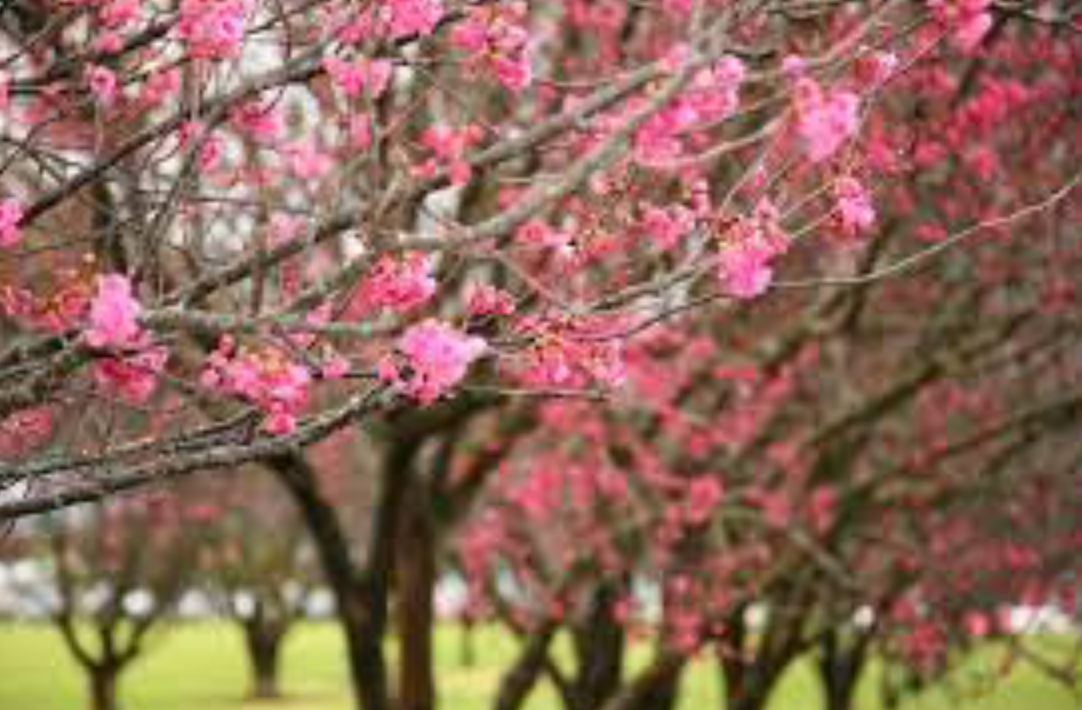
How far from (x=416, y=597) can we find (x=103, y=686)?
62.1ft

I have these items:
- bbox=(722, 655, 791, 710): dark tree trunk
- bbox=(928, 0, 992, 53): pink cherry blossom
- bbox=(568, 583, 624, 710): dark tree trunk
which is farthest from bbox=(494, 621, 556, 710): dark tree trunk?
bbox=(928, 0, 992, 53): pink cherry blossom

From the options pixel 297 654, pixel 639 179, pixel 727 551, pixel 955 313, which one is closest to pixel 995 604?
pixel 727 551

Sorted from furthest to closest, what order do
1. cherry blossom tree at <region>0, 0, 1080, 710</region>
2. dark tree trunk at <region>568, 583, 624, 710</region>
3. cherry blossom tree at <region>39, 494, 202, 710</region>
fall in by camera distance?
cherry blossom tree at <region>39, 494, 202, 710</region>
dark tree trunk at <region>568, 583, 624, 710</region>
cherry blossom tree at <region>0, 0, 1080, 710</region>

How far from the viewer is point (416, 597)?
38.7 feet

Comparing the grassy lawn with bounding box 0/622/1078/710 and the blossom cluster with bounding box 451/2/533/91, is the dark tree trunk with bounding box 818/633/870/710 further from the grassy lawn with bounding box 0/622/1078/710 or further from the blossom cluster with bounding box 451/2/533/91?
the blossom cluster with bounding box 451/2/533/91

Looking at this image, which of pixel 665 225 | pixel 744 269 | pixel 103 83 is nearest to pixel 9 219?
pixel 103 83

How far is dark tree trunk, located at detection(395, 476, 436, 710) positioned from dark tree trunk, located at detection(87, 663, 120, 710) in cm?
1866

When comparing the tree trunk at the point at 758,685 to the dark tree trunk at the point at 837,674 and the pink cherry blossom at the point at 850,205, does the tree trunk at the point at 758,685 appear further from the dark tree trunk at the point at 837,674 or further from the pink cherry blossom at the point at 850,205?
the pink cherry blossom at the point at 850,205

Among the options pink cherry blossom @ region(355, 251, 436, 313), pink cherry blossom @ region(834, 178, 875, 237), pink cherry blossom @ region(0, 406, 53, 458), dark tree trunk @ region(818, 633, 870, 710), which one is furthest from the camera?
dark tree trunk @ region(818, 633, 870, 710)

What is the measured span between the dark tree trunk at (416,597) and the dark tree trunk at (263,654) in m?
27.2

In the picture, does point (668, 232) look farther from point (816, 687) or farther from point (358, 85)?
point (816, 687)

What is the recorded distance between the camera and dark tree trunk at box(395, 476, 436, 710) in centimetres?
1158

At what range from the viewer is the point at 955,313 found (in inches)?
489

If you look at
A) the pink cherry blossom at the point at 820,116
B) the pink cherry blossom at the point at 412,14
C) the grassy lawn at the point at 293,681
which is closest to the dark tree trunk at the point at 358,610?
the pink cherry blossom at the point at 412,14
